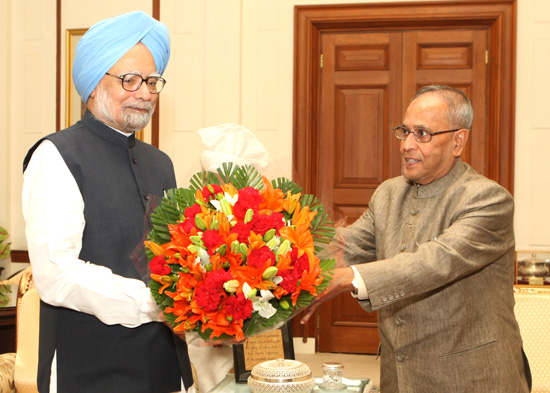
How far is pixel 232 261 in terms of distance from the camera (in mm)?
1351

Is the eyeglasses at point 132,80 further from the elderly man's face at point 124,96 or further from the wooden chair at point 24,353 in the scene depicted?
the wooden chair at point 24,353

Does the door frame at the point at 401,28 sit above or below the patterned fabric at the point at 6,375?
above

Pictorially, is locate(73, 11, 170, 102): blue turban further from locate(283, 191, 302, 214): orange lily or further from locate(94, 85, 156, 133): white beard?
locate(283, 191, 302, 214): orange lily

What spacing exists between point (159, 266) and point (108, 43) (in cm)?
77

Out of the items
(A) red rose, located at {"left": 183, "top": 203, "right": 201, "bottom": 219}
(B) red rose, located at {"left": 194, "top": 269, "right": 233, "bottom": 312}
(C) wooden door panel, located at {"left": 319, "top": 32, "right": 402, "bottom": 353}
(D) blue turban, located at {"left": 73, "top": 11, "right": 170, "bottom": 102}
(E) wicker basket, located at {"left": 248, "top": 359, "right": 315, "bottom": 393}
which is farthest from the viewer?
(C) wooden door panel, located at {"left": 319, "top": 32, "right": 402, "bottom": 353}

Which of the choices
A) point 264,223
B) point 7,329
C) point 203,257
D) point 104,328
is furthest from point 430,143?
point 7,329

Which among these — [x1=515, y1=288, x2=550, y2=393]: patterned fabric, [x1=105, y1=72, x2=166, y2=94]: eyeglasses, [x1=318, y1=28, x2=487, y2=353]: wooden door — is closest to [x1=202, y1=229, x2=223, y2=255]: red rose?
[x1=105, y1=72, x2=166, y2=94]: eyeglasses

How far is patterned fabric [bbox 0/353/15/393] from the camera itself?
3150 mm

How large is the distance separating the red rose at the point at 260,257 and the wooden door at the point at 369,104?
4.25 meters

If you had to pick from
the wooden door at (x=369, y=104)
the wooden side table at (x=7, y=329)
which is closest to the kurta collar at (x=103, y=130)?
the wooden side table at (x=7, y=329)

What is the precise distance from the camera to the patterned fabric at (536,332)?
296cm

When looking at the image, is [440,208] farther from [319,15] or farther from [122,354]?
[319,15]

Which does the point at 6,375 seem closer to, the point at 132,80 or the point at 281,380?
the point at 281,380

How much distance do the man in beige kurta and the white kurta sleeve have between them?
59 cm
